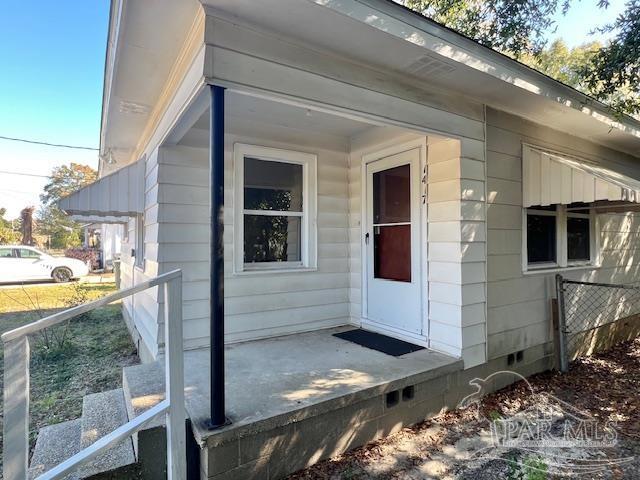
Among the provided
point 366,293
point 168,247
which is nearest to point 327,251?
point 366,293

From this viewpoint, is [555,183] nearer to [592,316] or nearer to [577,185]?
[577,185]

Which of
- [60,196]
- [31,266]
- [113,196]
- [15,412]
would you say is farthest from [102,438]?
[60,196]

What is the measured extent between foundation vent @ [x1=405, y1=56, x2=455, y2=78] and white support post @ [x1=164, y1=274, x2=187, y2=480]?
7.61 feet

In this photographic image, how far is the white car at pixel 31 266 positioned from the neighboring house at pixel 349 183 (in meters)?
9.93

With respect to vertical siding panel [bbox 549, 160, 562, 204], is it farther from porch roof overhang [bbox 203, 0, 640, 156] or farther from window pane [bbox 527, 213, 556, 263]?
porch roof overhang [bbox 203, 0, 640, 156]

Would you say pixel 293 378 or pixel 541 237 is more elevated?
pixel 541 237

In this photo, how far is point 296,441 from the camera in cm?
224

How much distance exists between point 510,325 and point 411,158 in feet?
6.55

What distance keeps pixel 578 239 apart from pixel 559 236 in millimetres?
586

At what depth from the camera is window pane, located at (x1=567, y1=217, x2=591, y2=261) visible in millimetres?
4559

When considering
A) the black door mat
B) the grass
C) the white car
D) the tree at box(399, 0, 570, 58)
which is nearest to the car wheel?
the white car

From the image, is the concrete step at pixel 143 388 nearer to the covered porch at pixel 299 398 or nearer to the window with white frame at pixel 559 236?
the covered porch at pixel 299 398

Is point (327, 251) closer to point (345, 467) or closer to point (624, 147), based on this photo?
point (345, 467)

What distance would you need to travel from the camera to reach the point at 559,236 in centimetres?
435
